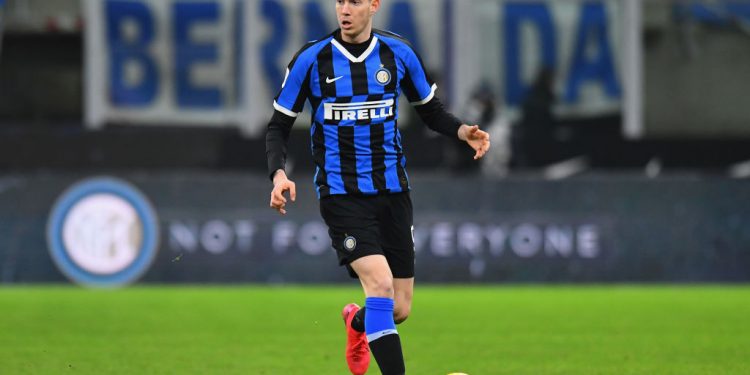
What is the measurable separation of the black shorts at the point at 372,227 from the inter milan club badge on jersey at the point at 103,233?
8.39 meters

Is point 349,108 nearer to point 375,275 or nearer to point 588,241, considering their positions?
point 375,275

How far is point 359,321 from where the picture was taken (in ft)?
26.0

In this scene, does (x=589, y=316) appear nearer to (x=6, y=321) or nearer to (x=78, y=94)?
(x=6, y=321)

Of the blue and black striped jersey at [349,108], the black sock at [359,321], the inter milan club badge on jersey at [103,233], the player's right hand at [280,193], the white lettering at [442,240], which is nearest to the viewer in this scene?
the player's right hand at [280,193]

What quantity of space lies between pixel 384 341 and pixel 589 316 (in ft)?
18.4

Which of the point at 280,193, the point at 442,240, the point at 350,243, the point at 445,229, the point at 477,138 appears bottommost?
the point at 442,240

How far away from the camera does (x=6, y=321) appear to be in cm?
1170

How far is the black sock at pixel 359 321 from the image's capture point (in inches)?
311

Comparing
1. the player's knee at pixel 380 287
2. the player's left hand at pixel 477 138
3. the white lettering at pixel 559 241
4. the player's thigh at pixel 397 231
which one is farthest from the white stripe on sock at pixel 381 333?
the white lettering at pixel 559 241

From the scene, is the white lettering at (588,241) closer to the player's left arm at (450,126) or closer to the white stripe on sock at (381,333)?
the player's left arm at (450,126)

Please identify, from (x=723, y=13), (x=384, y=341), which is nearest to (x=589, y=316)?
(x=384, y=341)

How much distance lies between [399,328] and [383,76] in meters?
4.24

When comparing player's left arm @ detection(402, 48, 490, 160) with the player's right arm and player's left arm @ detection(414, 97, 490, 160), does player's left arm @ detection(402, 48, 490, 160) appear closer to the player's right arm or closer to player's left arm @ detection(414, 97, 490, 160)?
player's left arm @ detection(414, 97, 490, 160)

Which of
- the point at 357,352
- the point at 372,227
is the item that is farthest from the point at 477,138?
the point at 357,352
